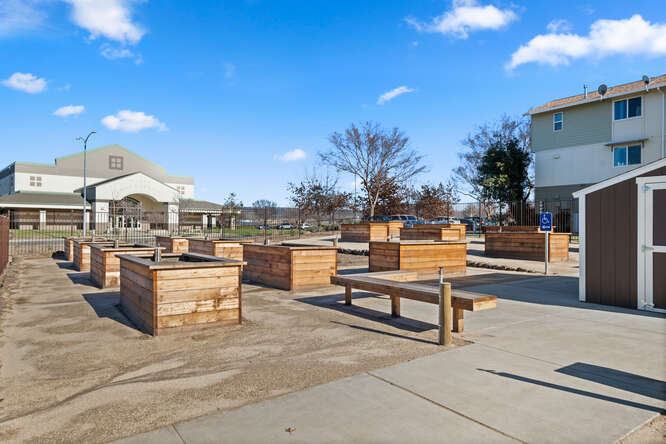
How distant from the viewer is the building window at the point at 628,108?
83.4 feet

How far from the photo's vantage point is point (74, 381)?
4172mm

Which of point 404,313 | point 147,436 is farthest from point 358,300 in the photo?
point 147,436

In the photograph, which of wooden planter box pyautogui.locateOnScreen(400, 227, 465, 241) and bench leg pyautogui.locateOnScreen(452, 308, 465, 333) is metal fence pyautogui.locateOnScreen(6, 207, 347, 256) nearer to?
bench leg pyautogui.locateOnScreen(452, 308, 465, 333)

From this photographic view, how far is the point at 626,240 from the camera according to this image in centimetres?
755

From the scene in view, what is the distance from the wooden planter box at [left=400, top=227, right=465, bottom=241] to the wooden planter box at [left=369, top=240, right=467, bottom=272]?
22.4 ft

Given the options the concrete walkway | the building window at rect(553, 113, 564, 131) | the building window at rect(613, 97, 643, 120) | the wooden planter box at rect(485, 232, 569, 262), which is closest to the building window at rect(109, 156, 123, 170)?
the building window at rect(553, 113, 564, 131)

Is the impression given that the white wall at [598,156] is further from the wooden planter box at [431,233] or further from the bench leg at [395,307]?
the bench leg at [395,307]

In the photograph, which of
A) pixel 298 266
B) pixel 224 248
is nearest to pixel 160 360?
pixel 298 266

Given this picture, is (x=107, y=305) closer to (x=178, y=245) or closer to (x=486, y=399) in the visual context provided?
(x=486, y=399)

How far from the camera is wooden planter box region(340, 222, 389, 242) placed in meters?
23.9

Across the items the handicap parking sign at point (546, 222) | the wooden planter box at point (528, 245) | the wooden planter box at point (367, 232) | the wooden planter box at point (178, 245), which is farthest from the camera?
the wooden planter box at point (367, 232)

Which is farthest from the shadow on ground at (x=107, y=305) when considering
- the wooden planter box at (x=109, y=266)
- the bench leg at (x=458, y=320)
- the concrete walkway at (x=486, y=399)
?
the bench leg at (x=458, y=320)

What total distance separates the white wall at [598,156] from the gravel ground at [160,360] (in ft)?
82.8

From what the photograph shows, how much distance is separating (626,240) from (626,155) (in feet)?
75.3
